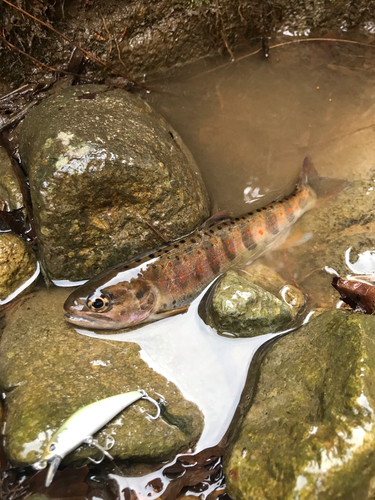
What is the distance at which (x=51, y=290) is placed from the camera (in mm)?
3725

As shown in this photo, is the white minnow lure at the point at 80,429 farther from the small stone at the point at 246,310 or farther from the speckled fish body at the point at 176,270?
the small stone at the point at 246,310

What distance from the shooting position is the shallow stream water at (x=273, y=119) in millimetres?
4613

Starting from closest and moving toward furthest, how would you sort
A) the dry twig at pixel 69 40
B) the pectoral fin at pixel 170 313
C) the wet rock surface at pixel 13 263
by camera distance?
the wet rock surface at pixel 13 263
the pectoral fin at pixel 170 313
the dry twig at pixel 69 40

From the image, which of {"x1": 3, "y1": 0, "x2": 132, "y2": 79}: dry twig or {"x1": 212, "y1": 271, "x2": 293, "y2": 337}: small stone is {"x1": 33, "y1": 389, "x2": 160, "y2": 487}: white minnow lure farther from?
{"x1": 3, "y1": 0, "x2": 132, "y2": 79}: dry twig

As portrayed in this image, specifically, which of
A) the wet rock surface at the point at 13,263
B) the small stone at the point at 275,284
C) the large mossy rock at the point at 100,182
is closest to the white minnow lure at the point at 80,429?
the large mossy rock at the point at 100,182

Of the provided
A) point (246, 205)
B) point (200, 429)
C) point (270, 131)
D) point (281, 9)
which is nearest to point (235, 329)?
point (200, 429)

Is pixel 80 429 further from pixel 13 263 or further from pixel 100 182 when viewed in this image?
pixel 100 182

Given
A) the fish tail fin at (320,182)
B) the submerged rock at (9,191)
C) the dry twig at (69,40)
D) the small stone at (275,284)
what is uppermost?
the dry twig at (69,40)

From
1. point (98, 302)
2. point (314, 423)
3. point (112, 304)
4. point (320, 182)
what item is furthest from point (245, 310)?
point (320, 182)

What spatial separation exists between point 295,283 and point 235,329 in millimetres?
1050

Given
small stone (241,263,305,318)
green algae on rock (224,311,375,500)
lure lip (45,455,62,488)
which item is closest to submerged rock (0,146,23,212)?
lure lip (45,455,62,488)

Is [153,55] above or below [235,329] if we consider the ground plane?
above

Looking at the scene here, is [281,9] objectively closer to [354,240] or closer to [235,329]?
[354,240]

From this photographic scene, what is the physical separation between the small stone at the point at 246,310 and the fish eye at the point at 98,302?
1064mm
